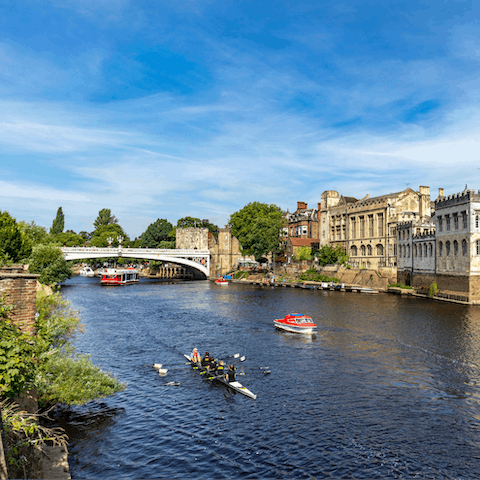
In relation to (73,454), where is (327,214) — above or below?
above

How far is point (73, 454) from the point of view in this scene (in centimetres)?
2089

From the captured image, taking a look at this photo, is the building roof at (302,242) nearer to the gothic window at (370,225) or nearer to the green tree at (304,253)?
the green tree at (304,253)

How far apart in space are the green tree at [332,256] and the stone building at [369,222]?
293 centimetres

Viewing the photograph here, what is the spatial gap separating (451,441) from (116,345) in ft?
104

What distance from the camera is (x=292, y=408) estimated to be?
2697 cm

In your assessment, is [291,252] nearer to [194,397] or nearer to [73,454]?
[194,397]

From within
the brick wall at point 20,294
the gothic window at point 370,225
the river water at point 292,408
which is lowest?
the river water at point 292,408

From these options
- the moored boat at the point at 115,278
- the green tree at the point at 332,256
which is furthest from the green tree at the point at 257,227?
the moored boat at the point at 115,278

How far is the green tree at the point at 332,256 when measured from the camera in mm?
113750

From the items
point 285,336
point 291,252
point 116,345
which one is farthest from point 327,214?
point 116,345

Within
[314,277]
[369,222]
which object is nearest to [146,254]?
[314,277]

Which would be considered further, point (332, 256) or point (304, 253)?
point (304, 253)

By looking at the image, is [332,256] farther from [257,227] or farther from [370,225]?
[257,227]

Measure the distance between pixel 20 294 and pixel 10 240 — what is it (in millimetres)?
49760
